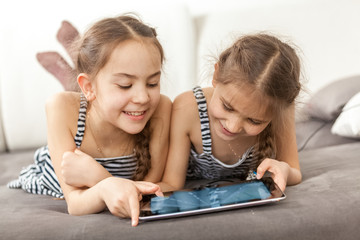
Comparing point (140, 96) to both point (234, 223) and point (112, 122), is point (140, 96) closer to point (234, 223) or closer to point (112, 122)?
point (112, 122)

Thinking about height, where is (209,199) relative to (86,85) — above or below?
below

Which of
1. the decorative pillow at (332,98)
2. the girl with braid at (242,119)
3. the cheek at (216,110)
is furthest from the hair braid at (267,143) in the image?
the decorative pillow at (332,98)

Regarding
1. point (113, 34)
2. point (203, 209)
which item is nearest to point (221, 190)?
point (203, 209)

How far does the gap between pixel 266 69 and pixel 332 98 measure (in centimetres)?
85

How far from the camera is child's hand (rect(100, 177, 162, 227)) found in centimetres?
89

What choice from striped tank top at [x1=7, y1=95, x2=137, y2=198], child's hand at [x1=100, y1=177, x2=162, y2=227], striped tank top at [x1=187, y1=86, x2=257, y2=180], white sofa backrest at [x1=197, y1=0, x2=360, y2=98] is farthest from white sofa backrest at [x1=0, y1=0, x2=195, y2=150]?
child's hand at [x1=100, y1=177, x2=162, y2=227]

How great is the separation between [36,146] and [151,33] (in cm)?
102

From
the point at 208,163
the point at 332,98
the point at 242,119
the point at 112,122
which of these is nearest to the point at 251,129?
the point at 242,119

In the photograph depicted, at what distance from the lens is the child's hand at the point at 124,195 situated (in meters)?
0.89

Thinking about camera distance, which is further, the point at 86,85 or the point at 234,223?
the point at 86,85

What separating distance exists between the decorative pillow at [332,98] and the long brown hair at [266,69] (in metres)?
0.72

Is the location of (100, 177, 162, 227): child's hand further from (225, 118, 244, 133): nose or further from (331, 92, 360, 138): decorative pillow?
(331, 92, 360, 138): decorative pillow

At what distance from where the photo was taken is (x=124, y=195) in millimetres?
907

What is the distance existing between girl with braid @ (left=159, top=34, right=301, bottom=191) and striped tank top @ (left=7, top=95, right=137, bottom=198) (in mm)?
127
